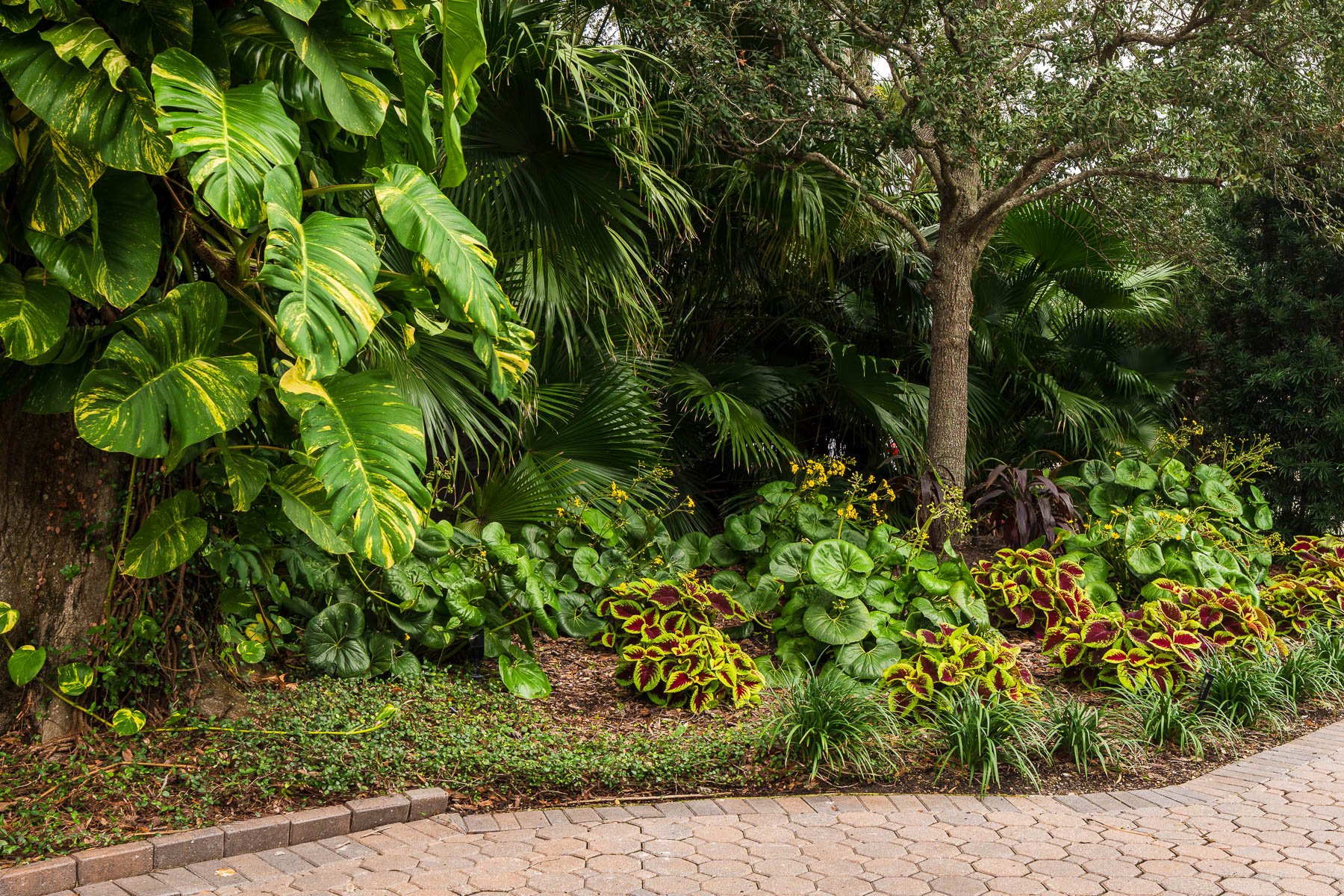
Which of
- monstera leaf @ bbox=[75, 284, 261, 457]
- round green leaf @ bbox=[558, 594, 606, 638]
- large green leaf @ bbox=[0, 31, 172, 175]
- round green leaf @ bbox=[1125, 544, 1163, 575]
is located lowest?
round green leaf @ bbox=[558, 594, 606, 638]

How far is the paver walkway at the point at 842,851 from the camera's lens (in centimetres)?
353

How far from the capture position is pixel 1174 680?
5543 millimetres

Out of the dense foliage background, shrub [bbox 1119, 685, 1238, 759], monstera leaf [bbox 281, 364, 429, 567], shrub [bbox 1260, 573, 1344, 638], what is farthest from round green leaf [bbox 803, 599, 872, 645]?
shrub [bbox 1260, 573, 1344, 638]

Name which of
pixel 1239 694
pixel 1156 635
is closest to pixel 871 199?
pixel 1156 635

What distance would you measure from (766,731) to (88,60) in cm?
343

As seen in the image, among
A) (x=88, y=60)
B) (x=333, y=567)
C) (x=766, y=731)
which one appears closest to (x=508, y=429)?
(x=333, y=567)

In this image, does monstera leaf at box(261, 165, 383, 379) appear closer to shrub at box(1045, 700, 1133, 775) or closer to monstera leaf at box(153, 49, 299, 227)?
monstera leaf at box(153, 49, 299, 227)

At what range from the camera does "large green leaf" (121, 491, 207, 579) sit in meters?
3.74

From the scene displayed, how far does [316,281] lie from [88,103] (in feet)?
3.15

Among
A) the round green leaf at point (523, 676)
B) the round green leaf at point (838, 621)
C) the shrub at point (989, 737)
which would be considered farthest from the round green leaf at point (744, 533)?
the shrub at point (989, 737)

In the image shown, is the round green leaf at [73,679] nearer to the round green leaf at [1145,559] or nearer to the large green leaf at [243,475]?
the large green leaf at [243,475]

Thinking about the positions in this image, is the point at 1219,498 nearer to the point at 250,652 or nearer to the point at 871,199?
the point at 871,199

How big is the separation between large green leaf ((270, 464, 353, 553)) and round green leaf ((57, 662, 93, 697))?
91 centimetres

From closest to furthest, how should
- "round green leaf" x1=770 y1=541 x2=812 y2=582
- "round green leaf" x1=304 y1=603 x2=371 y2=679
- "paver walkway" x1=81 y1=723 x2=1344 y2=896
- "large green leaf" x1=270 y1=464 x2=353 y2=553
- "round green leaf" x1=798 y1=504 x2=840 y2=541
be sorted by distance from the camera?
1. "paver walkway" x1=81 y1=723 x2=1344 y2=896
2. "large green leaf" x1=270 y1=464 x2=353 y2=553
3. "round green leaf" x1=304 y1=603 x2=371 y2=679
4. "round green leaf" x1=770 y1=541 x2=812 y2=582
5. "round green leaf" x1=798 y1=504 x2=840 y2=541
